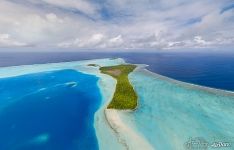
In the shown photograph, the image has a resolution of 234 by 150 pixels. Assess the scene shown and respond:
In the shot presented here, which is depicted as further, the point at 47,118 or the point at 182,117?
the point at 47,118

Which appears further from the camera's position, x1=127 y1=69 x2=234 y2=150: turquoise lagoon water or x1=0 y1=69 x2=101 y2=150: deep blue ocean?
x1=127 y1=69 x2=234 y2=150: turquoise lagoon water

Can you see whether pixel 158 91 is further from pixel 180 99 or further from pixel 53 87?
pixel 53 87

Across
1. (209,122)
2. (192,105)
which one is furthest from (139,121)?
(192,105)

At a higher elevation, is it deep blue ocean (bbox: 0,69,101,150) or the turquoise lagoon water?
the turquoise lagoon water

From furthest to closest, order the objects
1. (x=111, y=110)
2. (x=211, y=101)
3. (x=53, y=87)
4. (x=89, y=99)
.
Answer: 1. (x=53, y=87)
2. (x=89, y=99)
3. (x=211, y=101)
4. (x=111, y=110)

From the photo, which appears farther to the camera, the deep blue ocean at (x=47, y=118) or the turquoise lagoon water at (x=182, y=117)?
the turquoise lagoon water at (x=182, y=117)
